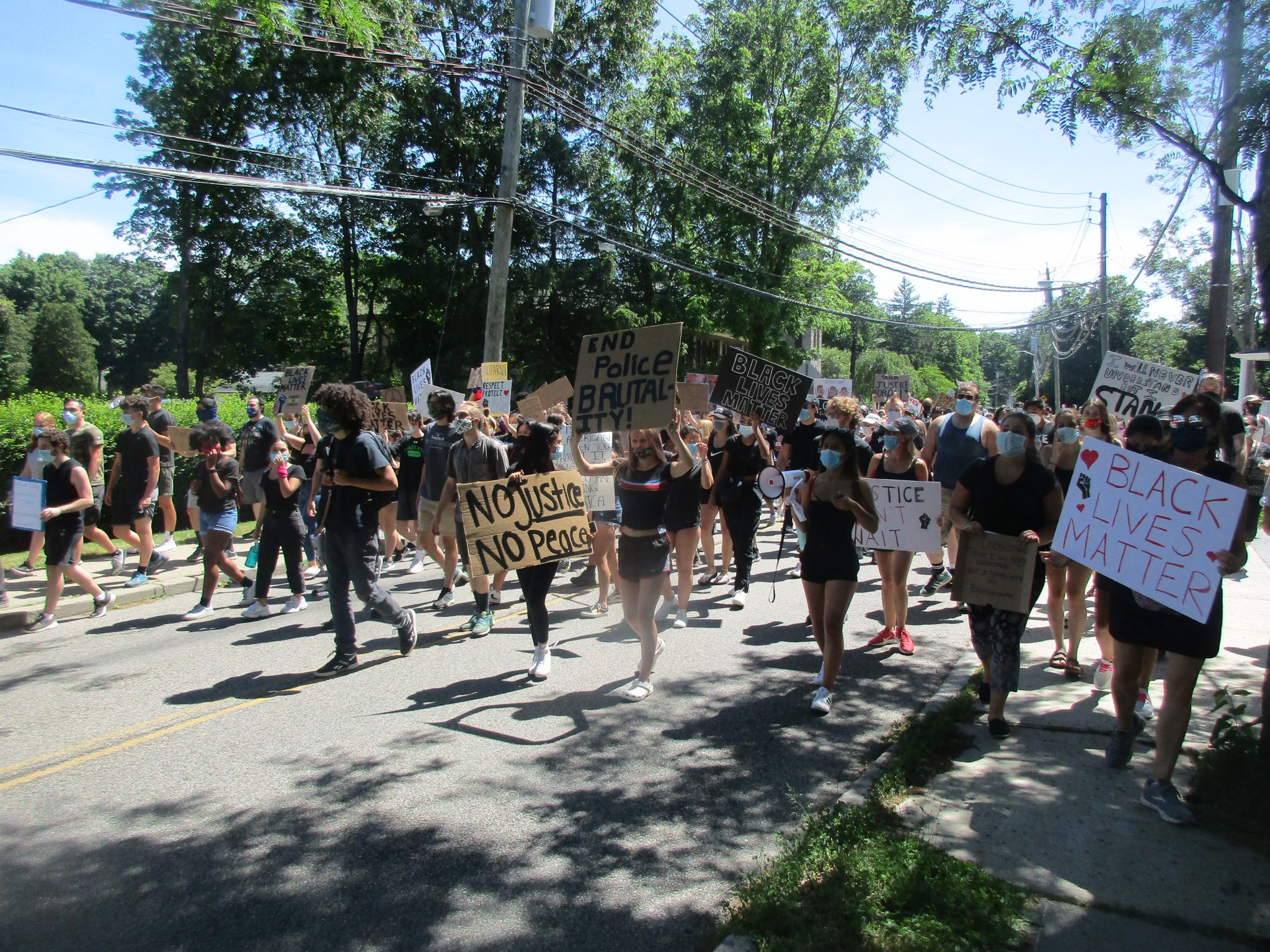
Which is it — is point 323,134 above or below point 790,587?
above

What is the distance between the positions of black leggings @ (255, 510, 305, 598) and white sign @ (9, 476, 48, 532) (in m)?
1.87

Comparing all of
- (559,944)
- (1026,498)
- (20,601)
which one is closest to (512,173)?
(20,601)

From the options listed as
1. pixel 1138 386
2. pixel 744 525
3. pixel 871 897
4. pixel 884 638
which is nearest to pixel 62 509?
pixel 744 525

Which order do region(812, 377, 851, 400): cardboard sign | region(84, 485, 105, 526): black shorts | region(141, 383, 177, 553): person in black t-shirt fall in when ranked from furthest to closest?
region(812, 377, 851, 400): cardboard sign < region(141, 383, 177, 553): person in black t-shirt < region(84, 485, 105, 526): black shorts

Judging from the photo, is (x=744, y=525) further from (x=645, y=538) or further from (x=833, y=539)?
(x=833, y=539)

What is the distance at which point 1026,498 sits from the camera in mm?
5016

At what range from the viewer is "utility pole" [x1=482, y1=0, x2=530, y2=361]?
1549 centimetres

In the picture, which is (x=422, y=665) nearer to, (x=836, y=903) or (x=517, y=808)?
(x=517, y=808)

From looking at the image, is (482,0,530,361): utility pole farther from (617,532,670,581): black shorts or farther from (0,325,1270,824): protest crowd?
(617,532,670,581): black shorts

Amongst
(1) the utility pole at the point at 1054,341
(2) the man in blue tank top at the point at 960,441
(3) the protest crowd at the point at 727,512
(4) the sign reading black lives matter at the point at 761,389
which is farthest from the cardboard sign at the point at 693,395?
(1) the utility pole at the point at 1054,341

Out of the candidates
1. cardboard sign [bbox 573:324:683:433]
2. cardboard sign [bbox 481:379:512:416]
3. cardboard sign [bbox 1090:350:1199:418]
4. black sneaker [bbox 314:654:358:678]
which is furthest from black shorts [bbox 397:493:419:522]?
cardboard sign [bbox 1090:350:1199:418]

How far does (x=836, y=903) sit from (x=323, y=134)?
35502 mm

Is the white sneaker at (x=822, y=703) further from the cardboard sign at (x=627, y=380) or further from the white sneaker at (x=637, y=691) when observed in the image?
the cardboard sign at (x=627, y=380)

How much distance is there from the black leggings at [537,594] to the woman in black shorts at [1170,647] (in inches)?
144
